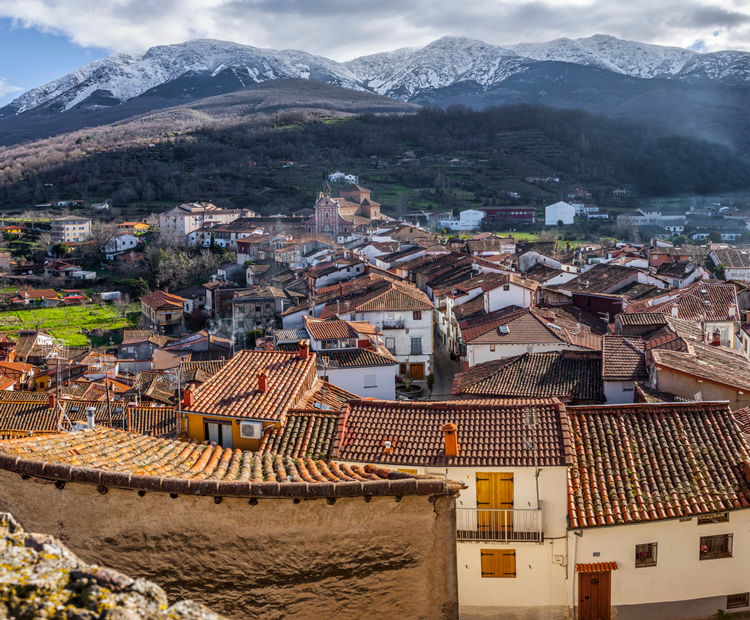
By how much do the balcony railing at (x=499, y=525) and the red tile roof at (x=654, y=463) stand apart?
463mm

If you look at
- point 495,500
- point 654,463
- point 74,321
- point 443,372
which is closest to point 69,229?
point 74,321

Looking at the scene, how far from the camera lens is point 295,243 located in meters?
56.5

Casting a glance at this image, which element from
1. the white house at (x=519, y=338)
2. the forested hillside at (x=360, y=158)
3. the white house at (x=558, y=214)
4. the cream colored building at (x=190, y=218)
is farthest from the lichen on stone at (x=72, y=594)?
the forested hillside at (x=360, y=158)

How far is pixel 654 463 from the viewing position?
9422mm

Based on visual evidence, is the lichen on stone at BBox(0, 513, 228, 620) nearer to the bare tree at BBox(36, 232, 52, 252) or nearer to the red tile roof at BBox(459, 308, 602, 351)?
the red tile roof at BBox(459, 308, 602, 351)

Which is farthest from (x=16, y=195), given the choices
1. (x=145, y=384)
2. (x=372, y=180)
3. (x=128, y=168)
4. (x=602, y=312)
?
(x=602, y=312)

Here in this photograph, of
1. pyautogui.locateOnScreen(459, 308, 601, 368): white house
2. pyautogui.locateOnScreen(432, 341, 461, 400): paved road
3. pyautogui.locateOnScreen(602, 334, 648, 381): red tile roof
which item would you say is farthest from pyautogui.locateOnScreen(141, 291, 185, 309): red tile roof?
pyautogui.locateOnScreen(602, 334, 648, 381): red tile roof

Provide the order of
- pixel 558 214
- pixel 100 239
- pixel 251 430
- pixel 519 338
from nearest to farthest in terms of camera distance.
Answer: pixel 251 430 → pixel 519 338 → pixel 100 239 → pixel 558 214

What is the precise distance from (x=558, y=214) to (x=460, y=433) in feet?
267

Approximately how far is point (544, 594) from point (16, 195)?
106 metres

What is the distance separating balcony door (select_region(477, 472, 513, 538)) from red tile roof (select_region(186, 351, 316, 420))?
10.5 feet

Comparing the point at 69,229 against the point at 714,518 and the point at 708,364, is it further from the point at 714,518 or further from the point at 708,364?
the point at 714,518

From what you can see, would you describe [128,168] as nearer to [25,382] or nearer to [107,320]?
[107,320]

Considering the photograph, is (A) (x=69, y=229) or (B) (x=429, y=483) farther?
(A) (x=69, y=229)
